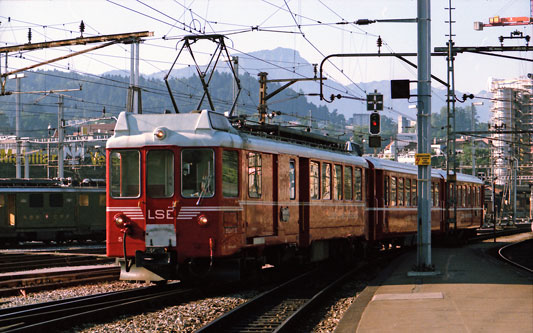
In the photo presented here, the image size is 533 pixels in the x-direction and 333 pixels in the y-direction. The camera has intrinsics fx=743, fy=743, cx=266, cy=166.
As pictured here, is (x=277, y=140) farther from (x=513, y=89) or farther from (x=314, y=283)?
(x=513, y=89)

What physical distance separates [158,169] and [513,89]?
166 m

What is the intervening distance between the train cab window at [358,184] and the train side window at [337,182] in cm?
138

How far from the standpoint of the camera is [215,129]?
554 inches

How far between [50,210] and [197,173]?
78.0 feet

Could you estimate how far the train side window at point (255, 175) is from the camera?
14688 mm

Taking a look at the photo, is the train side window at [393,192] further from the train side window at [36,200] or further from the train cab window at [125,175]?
the train side window at [36,200]

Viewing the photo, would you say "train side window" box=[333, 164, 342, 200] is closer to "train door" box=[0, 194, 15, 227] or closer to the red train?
the red train

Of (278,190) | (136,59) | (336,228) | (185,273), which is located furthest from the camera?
(136,59)

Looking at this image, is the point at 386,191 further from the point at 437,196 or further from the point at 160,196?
the point at 160,196

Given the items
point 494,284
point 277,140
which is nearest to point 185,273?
point 277,140

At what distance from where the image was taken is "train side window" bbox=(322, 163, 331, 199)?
715 inches

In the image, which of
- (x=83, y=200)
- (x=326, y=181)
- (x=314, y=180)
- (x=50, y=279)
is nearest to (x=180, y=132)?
(x=314, y=180)

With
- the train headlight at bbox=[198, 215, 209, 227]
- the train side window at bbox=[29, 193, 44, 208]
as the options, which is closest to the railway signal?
the train headlight at bbox=[198, 215, 209, 227]

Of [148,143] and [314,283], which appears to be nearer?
[148,143]
